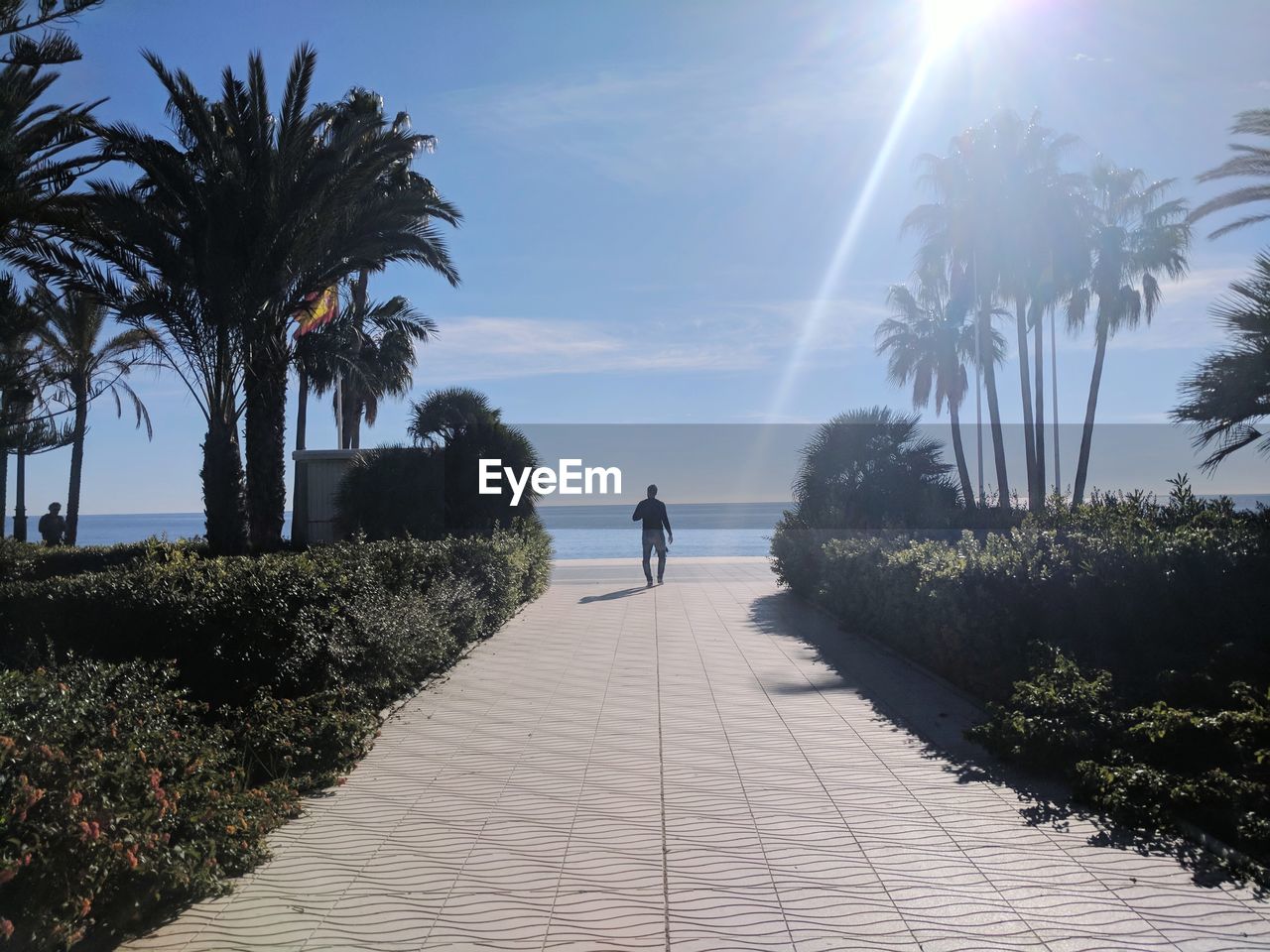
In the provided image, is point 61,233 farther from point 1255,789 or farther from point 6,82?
point 1255,789

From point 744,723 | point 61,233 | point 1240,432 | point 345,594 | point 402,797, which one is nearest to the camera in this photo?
point 402,797

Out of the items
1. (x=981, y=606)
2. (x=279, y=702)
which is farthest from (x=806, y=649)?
(x=279, y=702)

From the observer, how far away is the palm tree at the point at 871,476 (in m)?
18.2

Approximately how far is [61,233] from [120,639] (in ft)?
32.1

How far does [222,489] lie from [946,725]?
11986 millimetres

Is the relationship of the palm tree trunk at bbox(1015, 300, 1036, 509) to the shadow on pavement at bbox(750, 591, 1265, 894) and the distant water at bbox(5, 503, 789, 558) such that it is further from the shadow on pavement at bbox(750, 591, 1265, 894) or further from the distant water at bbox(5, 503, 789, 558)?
the shadow on pavement at bbox(750, 591, 1265, 894)

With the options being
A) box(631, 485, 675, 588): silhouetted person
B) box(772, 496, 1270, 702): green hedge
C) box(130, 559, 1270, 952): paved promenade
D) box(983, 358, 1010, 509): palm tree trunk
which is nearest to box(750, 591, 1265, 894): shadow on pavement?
box(130, 559, 1270, 952): paved promenade

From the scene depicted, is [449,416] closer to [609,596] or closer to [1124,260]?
[609,596]

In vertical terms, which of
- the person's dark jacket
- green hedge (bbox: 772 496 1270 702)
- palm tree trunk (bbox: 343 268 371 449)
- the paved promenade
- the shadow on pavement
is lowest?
the paved promenade

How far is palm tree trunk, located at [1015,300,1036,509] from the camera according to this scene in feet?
103

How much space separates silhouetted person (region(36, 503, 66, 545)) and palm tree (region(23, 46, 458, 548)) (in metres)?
12.4

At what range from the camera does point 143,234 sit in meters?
14.5

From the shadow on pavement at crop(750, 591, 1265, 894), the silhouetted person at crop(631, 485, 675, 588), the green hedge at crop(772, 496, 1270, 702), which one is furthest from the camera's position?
the silhouetted person at crop(631, 485, 675, 588)

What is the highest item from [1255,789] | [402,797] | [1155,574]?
[1155,574]
